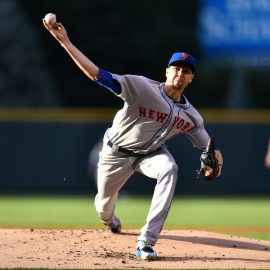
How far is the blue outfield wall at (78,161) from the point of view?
555 inches

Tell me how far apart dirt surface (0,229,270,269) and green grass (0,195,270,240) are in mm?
1445

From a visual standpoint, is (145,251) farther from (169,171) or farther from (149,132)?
(149,132)

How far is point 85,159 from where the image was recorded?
46.6ft

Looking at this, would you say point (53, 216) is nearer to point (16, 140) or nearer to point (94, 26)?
point (16, 140)

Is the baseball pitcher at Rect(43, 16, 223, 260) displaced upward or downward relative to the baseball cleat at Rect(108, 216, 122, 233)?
upward

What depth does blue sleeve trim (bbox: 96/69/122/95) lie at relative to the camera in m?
6.40

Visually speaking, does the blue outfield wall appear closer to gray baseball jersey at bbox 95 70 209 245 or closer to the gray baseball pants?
the gray baseball pants

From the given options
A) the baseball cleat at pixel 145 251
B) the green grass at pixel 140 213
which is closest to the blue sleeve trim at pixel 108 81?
the baseball cleat at pixel 145 251

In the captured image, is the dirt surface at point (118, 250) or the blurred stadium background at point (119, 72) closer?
the dirt surface at point (118, 250)

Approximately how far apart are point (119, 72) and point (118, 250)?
58.9 feet

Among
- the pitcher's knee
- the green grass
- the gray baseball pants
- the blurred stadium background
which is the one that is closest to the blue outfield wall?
the blurred stadium background

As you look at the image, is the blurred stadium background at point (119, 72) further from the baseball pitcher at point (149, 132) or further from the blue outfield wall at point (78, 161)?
the baseball pitcher at point (149, 132)

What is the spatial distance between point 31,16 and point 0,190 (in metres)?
10.8

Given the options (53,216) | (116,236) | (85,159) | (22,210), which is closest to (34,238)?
(116,236)
